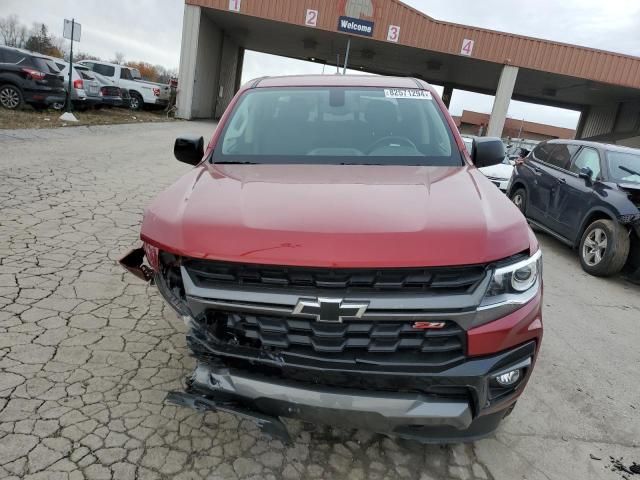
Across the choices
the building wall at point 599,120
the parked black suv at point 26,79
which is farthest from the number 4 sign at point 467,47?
the building wall at point 599,120

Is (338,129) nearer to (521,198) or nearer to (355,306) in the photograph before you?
(355,306)

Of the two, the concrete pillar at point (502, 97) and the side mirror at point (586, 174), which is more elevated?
the concrete pillar at point (502, 97)

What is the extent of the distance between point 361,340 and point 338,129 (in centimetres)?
179

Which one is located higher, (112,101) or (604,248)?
(604,248)

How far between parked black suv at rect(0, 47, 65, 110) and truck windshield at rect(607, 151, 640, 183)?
45.5 ft

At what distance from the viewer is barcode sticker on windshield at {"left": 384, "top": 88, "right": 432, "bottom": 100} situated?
3.41 metres

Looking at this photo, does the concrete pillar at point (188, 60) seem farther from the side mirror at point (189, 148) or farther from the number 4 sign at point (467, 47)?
the side mirror at point (189, 148)

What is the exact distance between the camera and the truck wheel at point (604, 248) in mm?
5578

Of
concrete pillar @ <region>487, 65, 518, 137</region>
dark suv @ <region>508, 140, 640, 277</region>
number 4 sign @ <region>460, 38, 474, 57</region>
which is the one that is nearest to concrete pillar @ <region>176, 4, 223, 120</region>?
number 4 sign @ <region>460, 38, 474, 57</region>

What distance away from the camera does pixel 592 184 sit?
20.6ft

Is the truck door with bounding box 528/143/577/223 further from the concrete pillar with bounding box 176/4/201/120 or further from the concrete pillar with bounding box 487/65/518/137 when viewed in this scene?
the concrete pillar with bounding box 176/4/201/120

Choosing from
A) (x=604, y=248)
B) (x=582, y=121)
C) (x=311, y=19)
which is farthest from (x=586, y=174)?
(x=582, y=121)

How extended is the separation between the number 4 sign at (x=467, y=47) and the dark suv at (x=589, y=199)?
14029 millimetres

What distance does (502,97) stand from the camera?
822 inches
